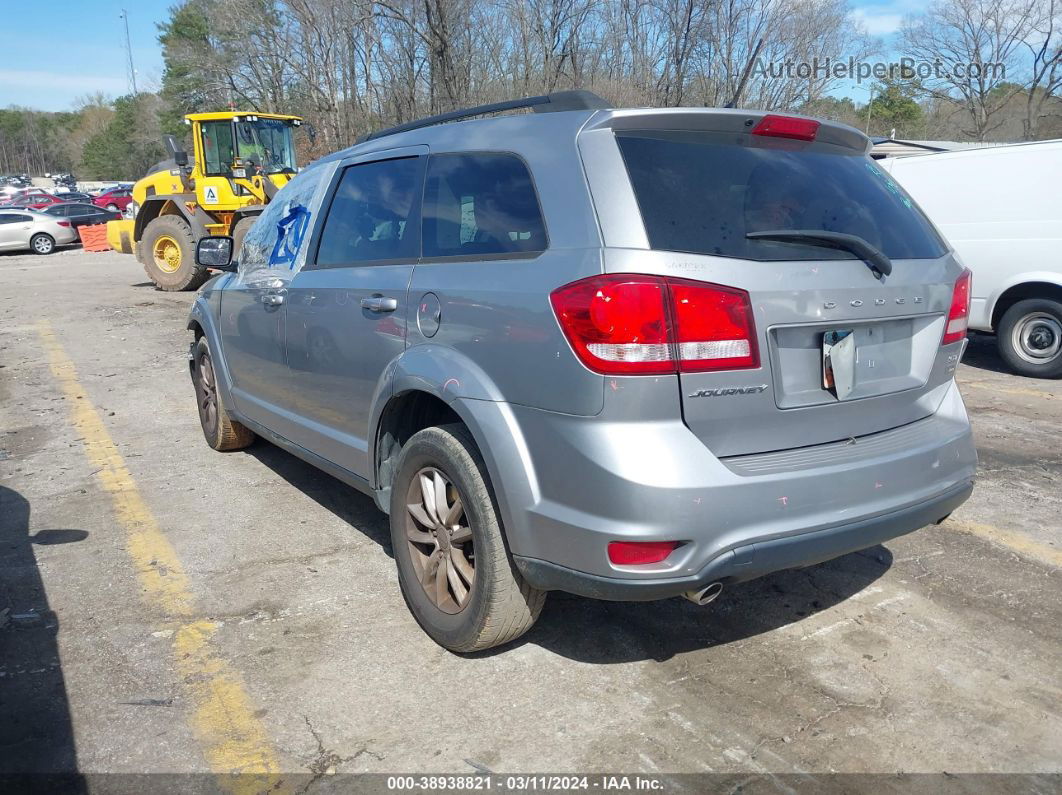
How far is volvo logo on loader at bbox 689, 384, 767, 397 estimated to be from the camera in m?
2.54

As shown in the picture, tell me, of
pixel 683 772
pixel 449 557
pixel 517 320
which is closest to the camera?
pixel 683 772

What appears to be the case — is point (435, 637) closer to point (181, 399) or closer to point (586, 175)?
point (586, 175)

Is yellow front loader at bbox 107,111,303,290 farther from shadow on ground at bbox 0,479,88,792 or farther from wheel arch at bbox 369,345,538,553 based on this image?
wheel arch at bbox 369,345,538,553

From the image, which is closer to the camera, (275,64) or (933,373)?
(933,373)

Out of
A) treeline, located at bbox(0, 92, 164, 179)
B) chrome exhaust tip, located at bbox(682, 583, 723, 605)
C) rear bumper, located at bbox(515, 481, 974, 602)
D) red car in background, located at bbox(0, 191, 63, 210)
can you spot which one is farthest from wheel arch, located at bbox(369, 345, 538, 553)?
treeline, located at bbox(0, 92, 164, 179)

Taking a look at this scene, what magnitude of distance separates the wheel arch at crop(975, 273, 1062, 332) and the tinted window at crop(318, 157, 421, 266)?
21.6 ft

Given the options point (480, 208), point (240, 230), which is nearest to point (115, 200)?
point (240, 230)

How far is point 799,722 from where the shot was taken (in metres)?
2.79

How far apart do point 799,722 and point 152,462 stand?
4.59m

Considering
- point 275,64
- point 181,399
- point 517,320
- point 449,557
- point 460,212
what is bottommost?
point 181,399

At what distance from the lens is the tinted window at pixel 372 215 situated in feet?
11.8

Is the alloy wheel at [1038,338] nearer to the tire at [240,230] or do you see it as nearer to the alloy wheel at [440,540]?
the alloy wheel at [440,540]

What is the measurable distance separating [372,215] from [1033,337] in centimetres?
684

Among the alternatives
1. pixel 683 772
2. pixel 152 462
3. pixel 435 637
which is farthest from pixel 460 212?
pixel 152 462
